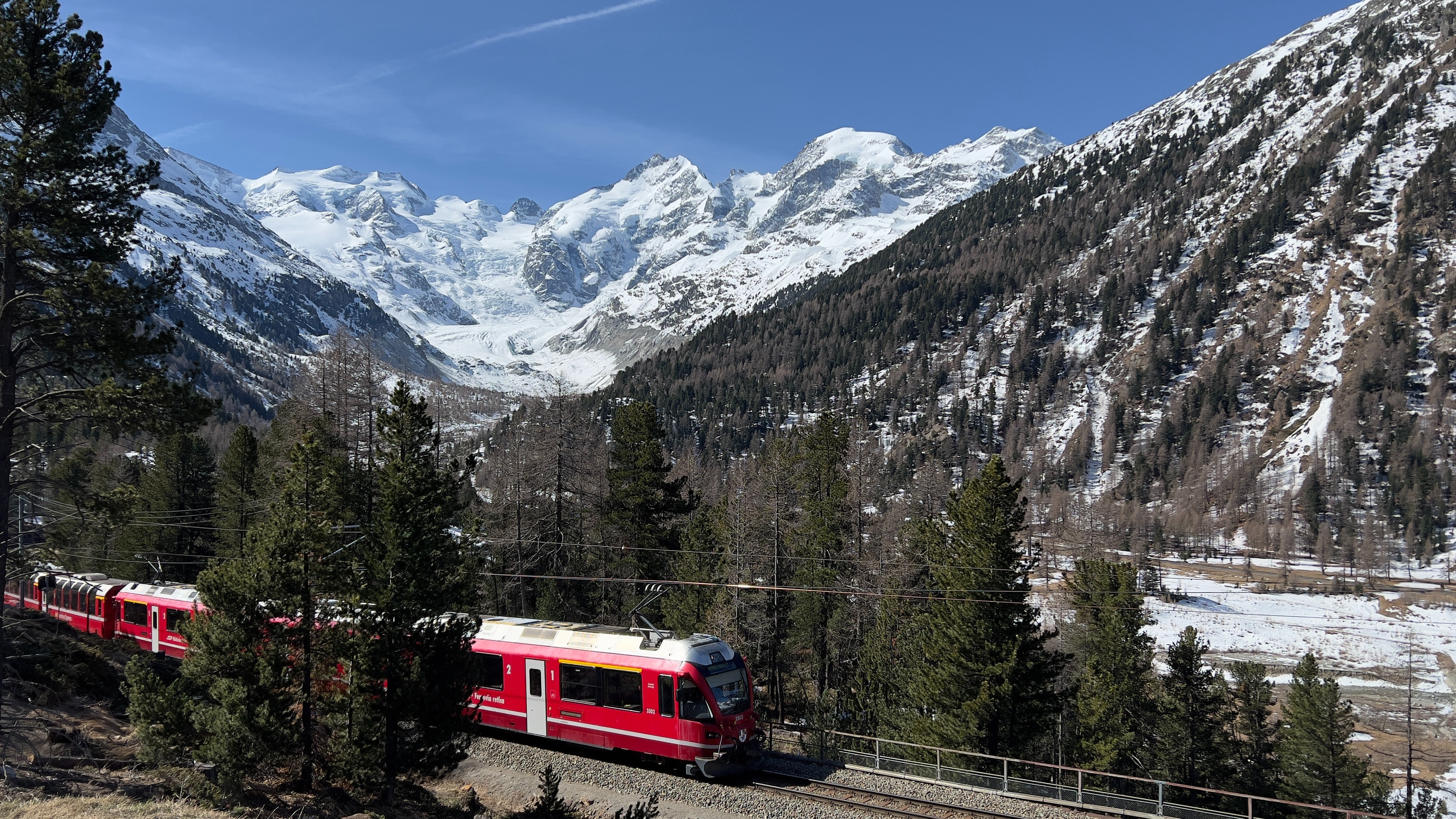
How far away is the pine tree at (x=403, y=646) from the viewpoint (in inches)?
746

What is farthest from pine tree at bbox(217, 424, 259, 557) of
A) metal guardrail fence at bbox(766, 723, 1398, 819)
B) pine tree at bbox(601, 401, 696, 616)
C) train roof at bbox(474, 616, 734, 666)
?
metal guardrail fence at bbox(766, 723, 1398, 819)

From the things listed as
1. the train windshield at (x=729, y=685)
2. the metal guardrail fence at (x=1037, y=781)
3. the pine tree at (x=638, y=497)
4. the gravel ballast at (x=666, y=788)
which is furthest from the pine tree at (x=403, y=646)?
the pine tree at (x=638, y=497)

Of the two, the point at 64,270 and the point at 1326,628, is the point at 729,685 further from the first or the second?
the point at 1326,628

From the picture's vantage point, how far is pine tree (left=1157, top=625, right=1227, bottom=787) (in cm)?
3681

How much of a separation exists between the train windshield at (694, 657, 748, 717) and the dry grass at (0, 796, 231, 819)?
11.1 m

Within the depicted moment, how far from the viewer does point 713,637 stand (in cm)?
2297

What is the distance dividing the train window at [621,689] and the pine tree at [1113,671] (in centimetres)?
1821

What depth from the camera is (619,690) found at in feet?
75.0

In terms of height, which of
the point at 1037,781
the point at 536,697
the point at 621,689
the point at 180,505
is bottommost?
the point at 1037,781

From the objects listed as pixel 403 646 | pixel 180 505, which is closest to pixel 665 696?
pixel 403 646

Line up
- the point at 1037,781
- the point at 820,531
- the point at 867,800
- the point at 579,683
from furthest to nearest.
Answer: the point at 820,531, the point at 1037,781, the point at 579,683, the point at 867,800

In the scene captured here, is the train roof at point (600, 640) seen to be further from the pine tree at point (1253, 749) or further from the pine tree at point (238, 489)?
the pine tree at point (1253, 749)

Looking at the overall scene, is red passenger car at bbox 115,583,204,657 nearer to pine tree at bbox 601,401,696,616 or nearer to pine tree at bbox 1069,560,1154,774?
pine tree at bbox 601,401,696,616

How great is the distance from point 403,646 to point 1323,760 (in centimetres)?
3770
